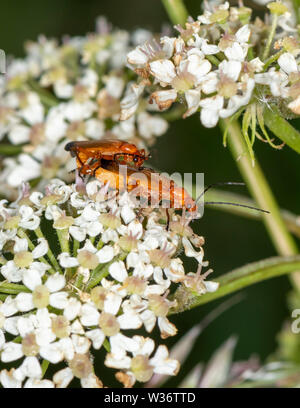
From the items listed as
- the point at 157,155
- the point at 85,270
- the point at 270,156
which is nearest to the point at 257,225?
the point at 270,156

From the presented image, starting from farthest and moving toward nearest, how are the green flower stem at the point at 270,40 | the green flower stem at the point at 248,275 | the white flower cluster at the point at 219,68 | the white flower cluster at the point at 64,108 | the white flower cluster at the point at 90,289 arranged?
the white flower cluster at the point at 64,108 < the green flower stem at the point at 248,275 < the green flower stem at the point at 270,40 < the white flower cluster at the point at 219,68 < the white flower cluster at the point at 90,289

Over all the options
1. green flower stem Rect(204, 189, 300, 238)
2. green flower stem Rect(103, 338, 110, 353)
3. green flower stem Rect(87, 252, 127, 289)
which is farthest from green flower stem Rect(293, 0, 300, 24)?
green flower stem Rect(103, 338, 110, 353)

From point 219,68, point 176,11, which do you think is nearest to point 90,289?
point 219,68

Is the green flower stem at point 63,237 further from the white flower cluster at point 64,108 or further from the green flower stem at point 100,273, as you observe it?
the white flower cluster at point 64,108

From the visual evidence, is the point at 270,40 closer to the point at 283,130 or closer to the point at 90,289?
the point at 283,130

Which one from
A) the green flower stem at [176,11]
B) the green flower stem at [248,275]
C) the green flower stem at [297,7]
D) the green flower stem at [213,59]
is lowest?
the green flower stem at [248,275]

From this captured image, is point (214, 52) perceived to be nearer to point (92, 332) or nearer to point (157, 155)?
point (92, 332)

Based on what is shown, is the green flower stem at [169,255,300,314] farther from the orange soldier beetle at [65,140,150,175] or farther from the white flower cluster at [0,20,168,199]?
the white flower cluster at [0,20,168,199]

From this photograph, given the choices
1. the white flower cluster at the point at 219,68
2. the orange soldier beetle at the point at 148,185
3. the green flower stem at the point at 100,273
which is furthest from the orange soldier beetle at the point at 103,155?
the green flower stem at the point at 100,273
